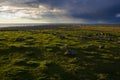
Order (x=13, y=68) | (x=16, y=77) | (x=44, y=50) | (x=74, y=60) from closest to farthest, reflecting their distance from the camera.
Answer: (x=16, y=77) < (x=13, y=68) < (x=74, y=60) < (x=44, y=50)

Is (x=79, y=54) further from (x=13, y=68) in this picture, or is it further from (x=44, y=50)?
(x=13, y=68)

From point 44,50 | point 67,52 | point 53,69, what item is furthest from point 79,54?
point 53,69

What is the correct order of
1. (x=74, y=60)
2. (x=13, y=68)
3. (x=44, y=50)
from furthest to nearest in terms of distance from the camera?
1. (x=44, y=50)
2. (x=74, y=60)
3. (x=13, y=68)

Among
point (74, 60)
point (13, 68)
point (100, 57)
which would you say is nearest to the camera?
point (13, 68)

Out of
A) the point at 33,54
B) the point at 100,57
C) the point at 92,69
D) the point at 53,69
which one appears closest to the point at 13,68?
the point at 53,69

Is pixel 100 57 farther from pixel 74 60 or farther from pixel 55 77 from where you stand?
pixel 55 77

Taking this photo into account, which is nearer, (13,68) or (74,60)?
(13,68)

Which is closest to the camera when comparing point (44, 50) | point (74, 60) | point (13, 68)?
point (13, 68)

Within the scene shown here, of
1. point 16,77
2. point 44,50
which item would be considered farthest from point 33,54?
point 16,77

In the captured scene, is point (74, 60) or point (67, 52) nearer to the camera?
point (74, 60)
